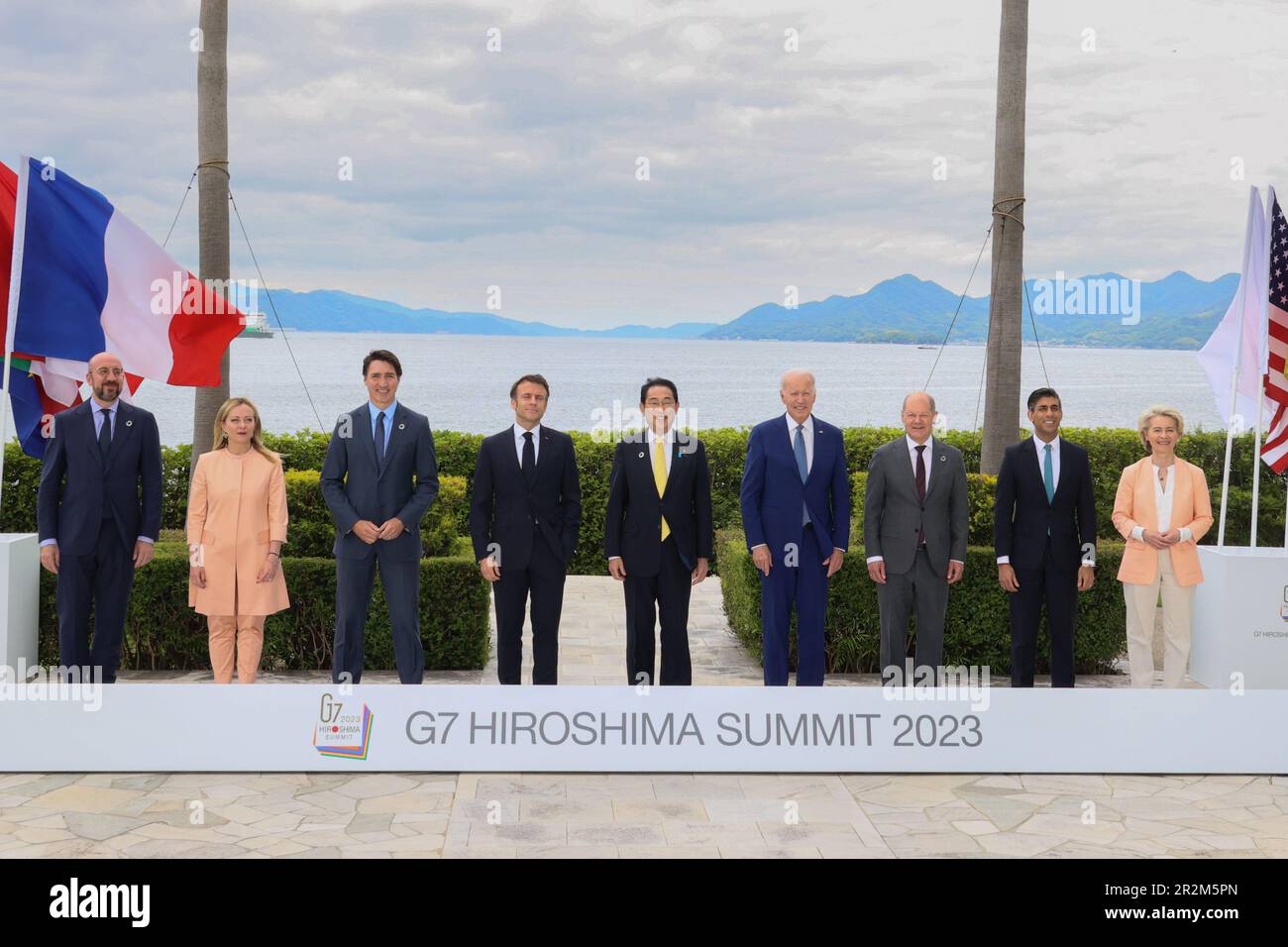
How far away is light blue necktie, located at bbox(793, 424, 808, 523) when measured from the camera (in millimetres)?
6184

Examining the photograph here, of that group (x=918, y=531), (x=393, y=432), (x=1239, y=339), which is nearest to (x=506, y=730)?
(x=393, y=432)

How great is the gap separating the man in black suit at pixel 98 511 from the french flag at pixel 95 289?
0.41 metres

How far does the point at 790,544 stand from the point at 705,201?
7609cm

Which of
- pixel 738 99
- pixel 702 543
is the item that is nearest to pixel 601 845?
pixel 702 543

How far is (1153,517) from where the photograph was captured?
266 inches

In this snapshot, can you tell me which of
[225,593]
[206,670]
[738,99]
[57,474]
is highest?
[738,99]

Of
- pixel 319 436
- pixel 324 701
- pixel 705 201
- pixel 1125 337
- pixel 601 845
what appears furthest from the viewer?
pixel 1125 337

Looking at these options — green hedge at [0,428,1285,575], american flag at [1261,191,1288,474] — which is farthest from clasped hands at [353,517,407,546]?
american flag at [1261,191,1288,474]

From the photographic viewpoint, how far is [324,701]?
17.0ft

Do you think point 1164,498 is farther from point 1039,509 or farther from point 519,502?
point 519,502

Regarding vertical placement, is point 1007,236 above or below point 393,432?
above

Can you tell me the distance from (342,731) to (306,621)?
2395 mm

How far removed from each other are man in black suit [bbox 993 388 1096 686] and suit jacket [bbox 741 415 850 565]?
959 millimetres

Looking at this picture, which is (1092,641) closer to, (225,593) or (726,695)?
(726,695)
